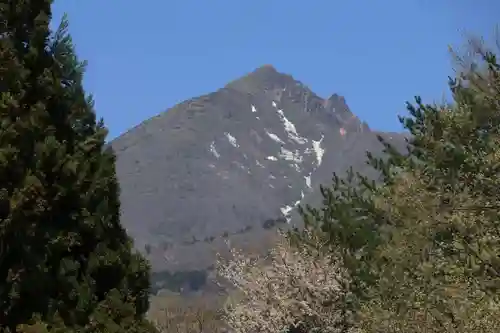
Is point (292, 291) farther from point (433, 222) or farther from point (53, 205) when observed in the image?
point (53, 205)

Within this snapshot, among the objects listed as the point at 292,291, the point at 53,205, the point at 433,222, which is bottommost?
the point at 433,222

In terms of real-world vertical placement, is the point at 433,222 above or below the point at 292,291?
below

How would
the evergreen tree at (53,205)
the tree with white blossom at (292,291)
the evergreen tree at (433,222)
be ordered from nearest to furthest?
the evergreen tree at (53,205)
the evergreen tree at (433,222)
the tree with white blossom at (292,291)

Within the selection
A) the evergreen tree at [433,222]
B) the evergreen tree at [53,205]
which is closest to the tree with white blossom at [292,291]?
the evergreen tree at [433,222]

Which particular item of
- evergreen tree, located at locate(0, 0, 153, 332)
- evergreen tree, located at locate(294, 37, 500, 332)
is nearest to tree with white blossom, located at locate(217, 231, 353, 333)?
evergreen tree, located at locate(294, 37, 500, 332)

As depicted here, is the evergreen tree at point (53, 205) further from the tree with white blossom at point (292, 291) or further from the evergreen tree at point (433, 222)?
the tree with white blossom at point (292, 291)

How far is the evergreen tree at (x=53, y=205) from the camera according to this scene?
568 inches

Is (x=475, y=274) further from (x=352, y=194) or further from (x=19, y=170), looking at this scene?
(x=352, y=194)

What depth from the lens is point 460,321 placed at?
53.9ft

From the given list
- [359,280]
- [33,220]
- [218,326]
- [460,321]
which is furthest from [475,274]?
[218,326]

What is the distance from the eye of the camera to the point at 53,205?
15.3 meters

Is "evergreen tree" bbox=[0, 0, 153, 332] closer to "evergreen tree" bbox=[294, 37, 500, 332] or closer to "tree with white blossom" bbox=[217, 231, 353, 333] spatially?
"evergreen tree" bbox=[294, 37, 500, 332]

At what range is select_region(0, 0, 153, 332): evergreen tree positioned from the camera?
14.4 metres

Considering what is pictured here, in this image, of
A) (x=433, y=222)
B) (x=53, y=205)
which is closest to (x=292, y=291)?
(x=433, y=222)
